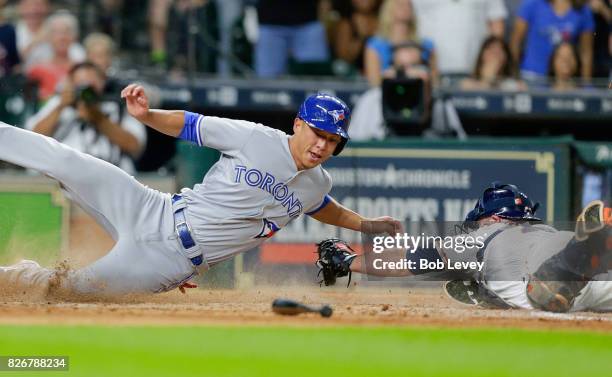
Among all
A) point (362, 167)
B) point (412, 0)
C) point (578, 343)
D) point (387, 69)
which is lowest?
point (578, 343)

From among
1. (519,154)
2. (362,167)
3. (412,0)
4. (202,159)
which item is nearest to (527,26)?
(412,0)

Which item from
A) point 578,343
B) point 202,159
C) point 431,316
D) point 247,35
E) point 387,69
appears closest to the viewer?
point 578,343

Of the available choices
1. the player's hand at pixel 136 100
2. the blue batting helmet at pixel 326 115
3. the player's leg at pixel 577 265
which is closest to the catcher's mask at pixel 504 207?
the player's leg at pixel 577 265

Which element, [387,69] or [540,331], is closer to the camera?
[540,331]

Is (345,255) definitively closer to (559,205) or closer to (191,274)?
(191,274)

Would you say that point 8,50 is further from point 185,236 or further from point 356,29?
point 185,236

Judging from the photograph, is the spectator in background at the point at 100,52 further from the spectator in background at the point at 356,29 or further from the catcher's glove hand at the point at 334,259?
the catcher's glove hand at the point at 334,259
